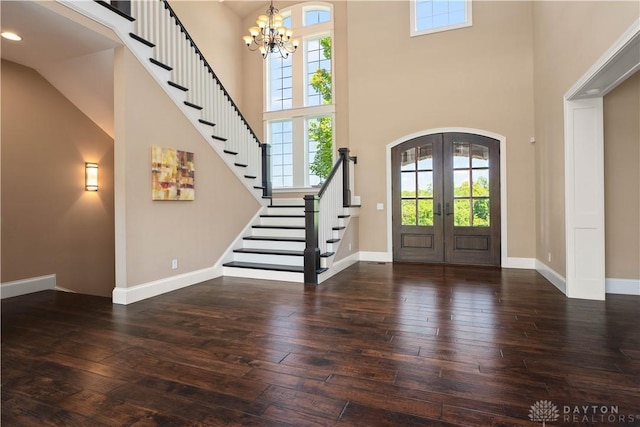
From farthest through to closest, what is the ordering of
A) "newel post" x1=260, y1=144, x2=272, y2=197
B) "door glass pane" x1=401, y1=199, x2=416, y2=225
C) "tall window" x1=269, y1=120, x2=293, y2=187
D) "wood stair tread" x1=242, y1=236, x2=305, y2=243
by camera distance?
"tall window" x1=269, y1=120, x2=293, y2=187, "newel post" x1=260, y1=144, x2=272, y2=197, "door glass pane" x1=401, y1=199, x2=416, y2=225, "wood stair tread" x1=242, y1=236, x2=305, y2=243

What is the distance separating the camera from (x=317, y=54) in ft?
26.1

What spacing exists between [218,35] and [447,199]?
622cm

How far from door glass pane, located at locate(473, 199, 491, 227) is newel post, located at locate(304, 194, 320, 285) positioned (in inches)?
119

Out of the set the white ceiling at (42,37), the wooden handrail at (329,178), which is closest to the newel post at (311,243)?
the wooden handrail at (329,178)

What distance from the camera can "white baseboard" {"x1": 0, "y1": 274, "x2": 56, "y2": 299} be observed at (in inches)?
164

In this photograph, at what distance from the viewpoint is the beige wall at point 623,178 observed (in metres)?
3.90

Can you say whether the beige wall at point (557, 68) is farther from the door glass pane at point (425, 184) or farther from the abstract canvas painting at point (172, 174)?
the abstract canvas painting at point (172, 174)

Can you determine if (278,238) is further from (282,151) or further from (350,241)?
(282,151)

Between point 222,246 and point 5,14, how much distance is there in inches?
139

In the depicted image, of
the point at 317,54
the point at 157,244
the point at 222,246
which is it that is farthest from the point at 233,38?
the point at 157,244

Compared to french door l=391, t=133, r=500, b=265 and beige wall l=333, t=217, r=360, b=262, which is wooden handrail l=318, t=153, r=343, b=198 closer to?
beige wall l=333, t=217, r=360, b=262

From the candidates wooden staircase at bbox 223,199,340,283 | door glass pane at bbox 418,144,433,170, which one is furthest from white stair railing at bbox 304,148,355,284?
door glass pane at bbox 418,144,433,170

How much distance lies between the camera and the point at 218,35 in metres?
7.81

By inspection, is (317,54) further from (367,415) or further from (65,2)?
(367,415)
